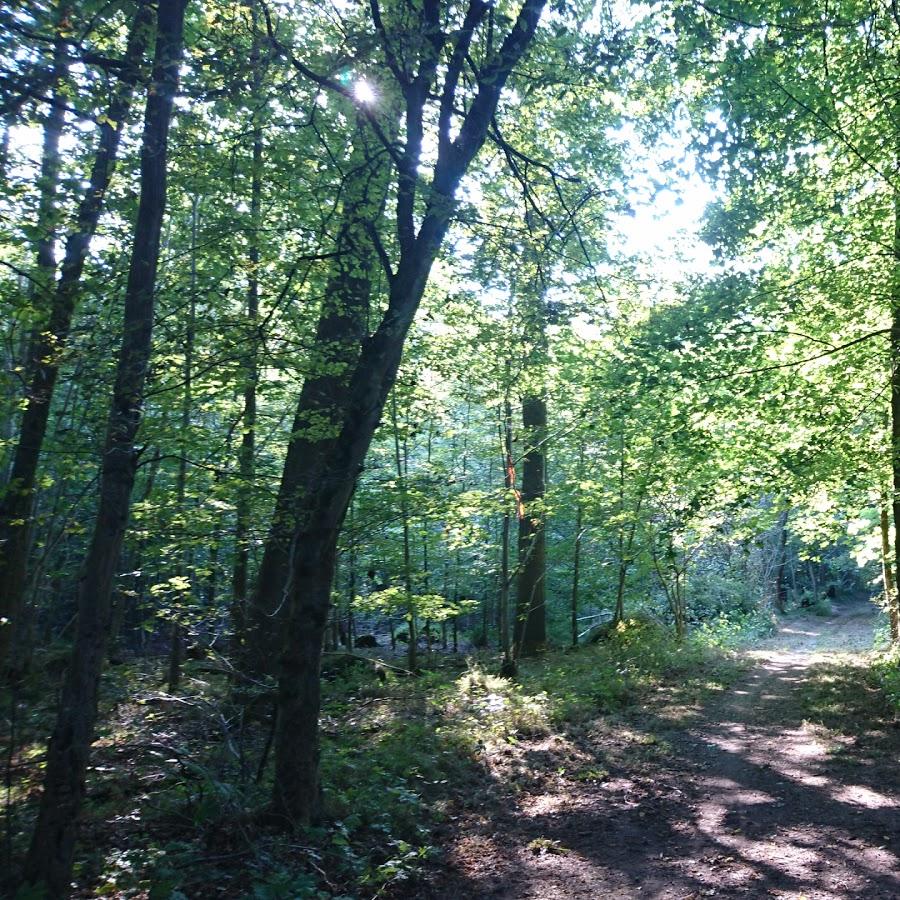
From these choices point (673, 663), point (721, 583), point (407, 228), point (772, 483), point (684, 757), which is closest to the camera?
point (407, 228)

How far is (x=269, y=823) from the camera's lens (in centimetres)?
547

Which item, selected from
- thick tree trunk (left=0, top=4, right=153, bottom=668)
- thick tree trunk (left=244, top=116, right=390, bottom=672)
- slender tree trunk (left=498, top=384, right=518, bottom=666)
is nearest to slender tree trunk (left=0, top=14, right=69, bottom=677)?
thick tree trunk (left=0, top=4, right=153, bottom=668)

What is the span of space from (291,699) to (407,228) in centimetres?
423

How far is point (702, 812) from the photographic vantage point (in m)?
6.44

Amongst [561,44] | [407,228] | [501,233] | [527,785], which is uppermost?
[561,44]

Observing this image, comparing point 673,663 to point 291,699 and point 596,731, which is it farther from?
point 291,699

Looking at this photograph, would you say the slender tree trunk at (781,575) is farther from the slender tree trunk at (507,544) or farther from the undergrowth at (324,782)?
the undergrowth at (324,782)

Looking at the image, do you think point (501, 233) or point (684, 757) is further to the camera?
point (684, 757)

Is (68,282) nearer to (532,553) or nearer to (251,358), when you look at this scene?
(251,358)

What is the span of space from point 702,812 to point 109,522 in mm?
5783

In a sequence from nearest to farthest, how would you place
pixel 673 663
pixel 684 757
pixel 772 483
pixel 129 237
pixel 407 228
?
pixel 407 228 → pixel 129 237 → pixel 684 757 → pixel 772 483 → pixel 673 663

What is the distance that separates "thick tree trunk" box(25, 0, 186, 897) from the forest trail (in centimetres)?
273

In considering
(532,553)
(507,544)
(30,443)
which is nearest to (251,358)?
(30,443)

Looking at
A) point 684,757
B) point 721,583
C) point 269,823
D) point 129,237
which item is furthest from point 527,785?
point 721,583
